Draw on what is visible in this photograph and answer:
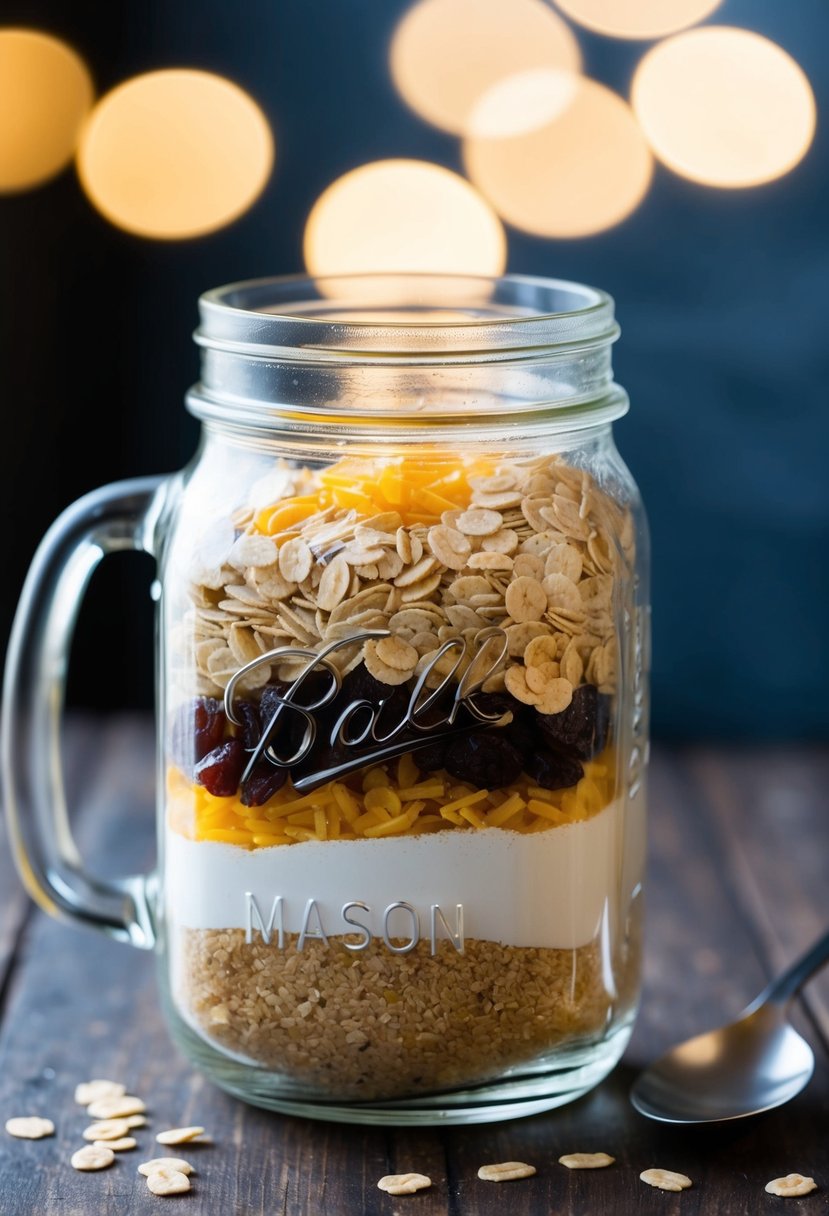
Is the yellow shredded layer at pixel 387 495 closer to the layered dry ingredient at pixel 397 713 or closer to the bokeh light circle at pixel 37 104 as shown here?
the layered dry ingredient at pixel 397 713

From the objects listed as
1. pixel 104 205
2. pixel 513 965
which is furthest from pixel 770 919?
pixel 104 205

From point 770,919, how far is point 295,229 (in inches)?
33.1

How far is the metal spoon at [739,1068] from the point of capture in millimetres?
768

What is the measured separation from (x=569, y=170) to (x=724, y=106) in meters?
0.16

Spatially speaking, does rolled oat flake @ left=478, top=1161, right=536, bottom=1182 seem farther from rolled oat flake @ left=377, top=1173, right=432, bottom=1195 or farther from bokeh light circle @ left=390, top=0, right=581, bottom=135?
bokeh light circle @ left=390, top=0, right=581, bottom=135

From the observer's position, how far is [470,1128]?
2.48ft

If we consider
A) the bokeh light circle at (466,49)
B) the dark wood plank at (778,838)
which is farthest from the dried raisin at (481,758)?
the bokeh light circle at (466,49)

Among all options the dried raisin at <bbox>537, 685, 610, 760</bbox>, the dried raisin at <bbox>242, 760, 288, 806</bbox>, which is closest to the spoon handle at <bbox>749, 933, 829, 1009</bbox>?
the dried raisin at <bbox>537, 685, 610, 760</bbox>

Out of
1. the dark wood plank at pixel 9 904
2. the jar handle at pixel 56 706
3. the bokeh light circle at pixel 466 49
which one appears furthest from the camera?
the bokeh light circle at pixel 466 49

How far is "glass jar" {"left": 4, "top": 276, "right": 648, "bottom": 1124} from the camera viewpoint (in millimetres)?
681

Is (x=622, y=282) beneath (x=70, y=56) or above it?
beneath

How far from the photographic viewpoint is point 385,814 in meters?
0.69

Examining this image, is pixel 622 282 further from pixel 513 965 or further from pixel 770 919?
pixel 513 965

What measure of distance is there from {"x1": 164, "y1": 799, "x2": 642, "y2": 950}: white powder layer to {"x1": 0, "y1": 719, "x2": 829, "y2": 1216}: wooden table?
0.11 m
